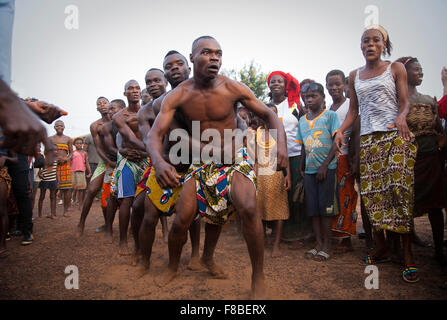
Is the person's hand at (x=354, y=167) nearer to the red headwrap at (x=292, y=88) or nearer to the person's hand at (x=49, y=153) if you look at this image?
the red headwrap at (x=292, y=88)

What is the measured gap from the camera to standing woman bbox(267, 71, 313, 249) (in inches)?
170

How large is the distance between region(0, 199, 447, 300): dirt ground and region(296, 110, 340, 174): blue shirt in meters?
1.15

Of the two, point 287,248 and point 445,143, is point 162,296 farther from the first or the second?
point 445,143

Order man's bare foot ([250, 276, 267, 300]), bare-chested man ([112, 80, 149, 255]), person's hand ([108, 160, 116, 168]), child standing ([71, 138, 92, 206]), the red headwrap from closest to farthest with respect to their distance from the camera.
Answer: man's bare foot ([250, 276, 267, 300]) < bare-chested man ([112, 80, 149, 255]) < the red headwrap < person's hand ([108, 160, 116, 168]) < child standing ([71, 138, 92, 206])

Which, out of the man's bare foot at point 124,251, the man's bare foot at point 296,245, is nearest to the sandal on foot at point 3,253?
the man's bare foot at point 124,251

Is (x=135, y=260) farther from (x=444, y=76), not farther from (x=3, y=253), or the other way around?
(x=444, y=76)

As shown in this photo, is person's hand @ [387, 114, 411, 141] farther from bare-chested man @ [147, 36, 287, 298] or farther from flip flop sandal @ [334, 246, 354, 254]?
flip flop sandal @ [334, 246, 354, 254]

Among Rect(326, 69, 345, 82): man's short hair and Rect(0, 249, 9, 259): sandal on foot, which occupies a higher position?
Rect(326, 69, 345, 82): man's short hair

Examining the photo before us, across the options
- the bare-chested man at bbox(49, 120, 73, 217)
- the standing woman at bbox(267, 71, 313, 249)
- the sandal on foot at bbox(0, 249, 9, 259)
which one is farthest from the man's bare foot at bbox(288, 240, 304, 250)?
the bare-chested man at bbox(49, 120, 73, 217)

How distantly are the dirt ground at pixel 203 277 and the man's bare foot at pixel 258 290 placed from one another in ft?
0.43

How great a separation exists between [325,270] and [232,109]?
191cm

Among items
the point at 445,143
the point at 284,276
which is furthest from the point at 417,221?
the point at 284,276

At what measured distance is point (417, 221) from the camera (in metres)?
5.46

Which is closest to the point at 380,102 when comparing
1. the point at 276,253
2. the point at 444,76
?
the point at 444,76
